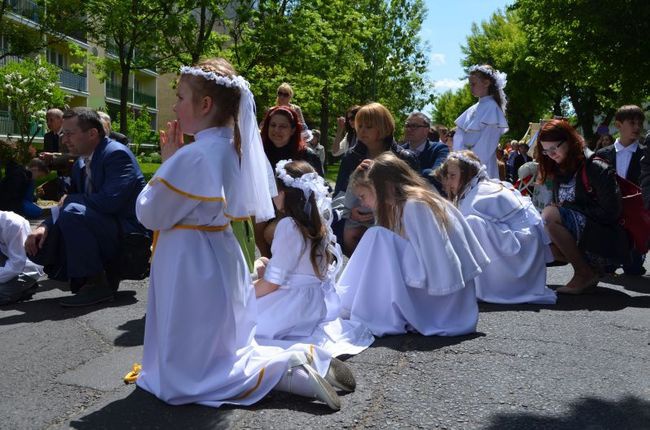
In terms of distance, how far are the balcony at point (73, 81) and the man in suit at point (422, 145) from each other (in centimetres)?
3929

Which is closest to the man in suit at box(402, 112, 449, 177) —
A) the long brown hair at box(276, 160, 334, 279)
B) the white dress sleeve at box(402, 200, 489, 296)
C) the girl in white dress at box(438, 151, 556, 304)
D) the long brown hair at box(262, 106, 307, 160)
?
the girl in white dress at box(438, 151, 556, 304)

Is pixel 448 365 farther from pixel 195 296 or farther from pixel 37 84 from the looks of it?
pixel 37 84

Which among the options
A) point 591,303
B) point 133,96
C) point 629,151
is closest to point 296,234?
point 591,303

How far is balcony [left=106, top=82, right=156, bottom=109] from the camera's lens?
180ft

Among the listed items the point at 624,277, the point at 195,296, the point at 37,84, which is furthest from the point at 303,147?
the point at 37,84

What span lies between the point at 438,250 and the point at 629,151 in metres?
4.25

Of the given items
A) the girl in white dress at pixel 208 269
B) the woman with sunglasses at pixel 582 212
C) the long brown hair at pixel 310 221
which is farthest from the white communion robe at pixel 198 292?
the woman with sunglasses at pixel 582 212

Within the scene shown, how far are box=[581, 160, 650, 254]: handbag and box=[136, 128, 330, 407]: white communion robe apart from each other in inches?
177

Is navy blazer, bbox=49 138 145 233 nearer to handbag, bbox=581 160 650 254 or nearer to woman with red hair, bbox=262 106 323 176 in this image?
woman with red hair, bbox=262 106 323 176

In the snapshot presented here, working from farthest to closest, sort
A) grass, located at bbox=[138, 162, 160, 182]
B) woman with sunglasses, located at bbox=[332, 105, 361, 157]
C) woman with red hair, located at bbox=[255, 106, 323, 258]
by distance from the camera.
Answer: grass, located at bbox=[138, 162, 160, 182], woman with sunglasses, located at bbox=[332, 105, 361, 157], woman with red hair, located at bbox=[255, 106, 323, 258]

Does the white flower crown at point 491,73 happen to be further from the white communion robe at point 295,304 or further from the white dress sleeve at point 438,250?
Answer: the white communion robe at point 295,304

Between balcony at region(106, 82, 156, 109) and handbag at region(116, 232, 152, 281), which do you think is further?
balcony at region(106, 82, 156, 109)

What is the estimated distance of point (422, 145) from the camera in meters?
8.45

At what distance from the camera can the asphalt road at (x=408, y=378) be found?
148 inches
